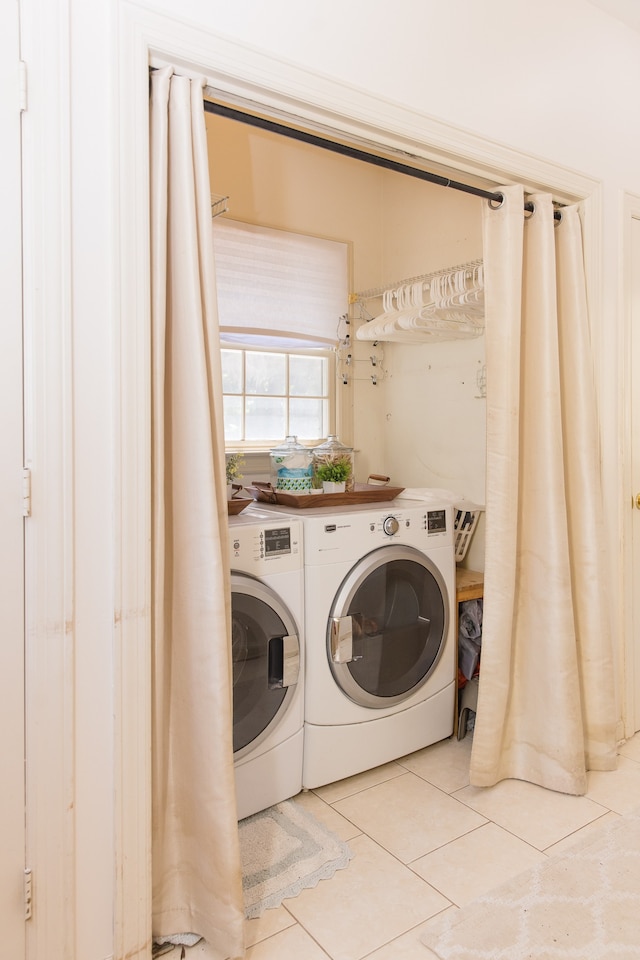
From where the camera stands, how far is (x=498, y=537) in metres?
2.18

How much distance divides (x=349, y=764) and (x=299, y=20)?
228 cm

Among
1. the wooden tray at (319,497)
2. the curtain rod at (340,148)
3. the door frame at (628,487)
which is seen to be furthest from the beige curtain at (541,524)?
the wooden tray at (319,497)

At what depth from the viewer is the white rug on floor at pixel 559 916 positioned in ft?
5.02

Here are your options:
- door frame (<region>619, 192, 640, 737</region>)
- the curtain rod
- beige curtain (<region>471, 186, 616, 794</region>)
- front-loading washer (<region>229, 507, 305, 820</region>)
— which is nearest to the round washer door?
front-loading washer (<region>229, 507, 305, 820</region>)

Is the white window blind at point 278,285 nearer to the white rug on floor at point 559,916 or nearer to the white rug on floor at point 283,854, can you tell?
the white rug on floor at point 283,854

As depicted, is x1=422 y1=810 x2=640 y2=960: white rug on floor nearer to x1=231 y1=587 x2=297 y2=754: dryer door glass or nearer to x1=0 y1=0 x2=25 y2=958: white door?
x1=231 y1=587 x2=297 y2=754: dryer door glass

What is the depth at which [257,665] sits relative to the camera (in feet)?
6.73

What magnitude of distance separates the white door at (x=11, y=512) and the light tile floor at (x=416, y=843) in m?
0.48

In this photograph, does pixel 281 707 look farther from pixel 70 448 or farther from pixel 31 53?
pixel 31 53

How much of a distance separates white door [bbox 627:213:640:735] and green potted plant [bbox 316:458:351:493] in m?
1.16

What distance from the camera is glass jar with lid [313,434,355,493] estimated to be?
263cm

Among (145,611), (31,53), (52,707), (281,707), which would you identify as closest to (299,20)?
(31,53)

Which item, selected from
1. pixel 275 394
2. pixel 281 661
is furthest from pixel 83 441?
pixel 275 394

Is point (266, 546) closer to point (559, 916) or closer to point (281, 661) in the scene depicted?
point (281, 661)
